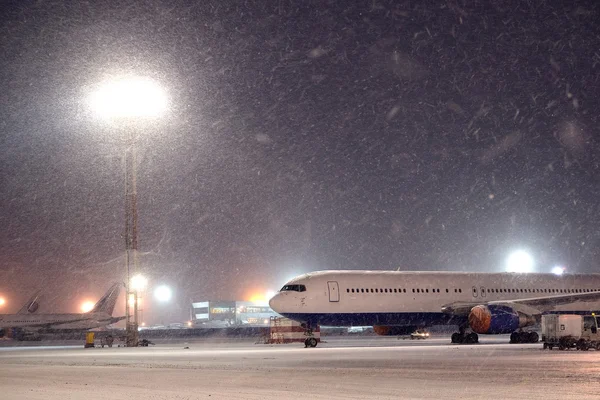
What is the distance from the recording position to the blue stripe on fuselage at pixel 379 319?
49.2 m

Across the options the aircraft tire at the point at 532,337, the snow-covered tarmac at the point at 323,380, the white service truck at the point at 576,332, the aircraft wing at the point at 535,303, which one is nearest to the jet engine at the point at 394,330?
the aircraft wing at the point at 535,303

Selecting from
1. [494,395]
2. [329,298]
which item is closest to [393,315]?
[329,298]

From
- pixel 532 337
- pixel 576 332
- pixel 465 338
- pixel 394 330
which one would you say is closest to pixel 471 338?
pixel 465 338

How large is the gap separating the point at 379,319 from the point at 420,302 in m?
3.02

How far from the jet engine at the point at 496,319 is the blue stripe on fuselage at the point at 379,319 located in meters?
3.67

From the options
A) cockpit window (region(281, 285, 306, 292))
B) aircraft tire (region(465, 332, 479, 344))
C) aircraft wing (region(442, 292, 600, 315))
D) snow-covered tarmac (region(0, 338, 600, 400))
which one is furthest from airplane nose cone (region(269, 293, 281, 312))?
snow-covered tarmac (region(0, 338, 600, 400))

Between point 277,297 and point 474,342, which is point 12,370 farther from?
point 474,342

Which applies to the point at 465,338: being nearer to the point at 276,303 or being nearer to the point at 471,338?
the point at 471,338

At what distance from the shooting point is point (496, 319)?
156ft

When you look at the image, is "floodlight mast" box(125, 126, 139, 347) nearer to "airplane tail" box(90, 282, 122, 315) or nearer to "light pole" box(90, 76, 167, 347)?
"light pole" box(90, 76, 167, 347)

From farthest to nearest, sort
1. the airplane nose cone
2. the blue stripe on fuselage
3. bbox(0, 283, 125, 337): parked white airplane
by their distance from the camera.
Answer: bbox(0, 283, 125, 337): parked white airplane
the blue stripe on fuselage
the airplane nose cone

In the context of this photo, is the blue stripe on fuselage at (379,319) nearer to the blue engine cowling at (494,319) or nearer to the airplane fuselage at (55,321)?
the blue engine cowling at (494,319)

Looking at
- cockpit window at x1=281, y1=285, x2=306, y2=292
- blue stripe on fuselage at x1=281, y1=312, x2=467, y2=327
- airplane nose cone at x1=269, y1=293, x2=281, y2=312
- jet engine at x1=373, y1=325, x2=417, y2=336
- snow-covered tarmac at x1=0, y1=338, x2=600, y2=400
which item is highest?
cockpit window at x1=281, y1=285, x2=306, y2=292

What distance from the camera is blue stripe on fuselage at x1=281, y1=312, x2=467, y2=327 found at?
49188mm
